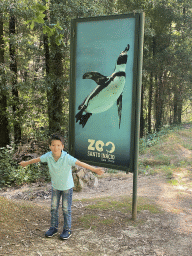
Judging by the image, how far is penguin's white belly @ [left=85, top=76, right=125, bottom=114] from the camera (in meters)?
4.00

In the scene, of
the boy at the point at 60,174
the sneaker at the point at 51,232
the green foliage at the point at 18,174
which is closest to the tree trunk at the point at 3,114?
the green foliage at the point at 18,174

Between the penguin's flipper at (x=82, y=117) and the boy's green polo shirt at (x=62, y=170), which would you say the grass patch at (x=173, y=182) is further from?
the boy's green polo shirt at (x=62, y=170)

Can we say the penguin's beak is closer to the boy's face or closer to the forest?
the boy's face

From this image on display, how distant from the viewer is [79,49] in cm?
427

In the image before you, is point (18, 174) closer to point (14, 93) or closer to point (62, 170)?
point (14, 93)

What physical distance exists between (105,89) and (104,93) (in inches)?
2.6

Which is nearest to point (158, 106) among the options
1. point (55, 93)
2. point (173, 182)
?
point (55, 93)

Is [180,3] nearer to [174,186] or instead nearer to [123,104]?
[174,186]

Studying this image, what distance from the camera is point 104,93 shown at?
13.6 feet

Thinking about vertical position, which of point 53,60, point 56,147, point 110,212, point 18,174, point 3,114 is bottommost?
point 18,174

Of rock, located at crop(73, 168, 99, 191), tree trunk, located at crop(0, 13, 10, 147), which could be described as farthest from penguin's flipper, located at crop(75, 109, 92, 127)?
tree trunk, located at crop(0, 13, 10, 147)

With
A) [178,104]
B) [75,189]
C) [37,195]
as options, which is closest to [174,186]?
[75,189]

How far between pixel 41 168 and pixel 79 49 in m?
7.14

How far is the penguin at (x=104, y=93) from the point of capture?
3951mm
